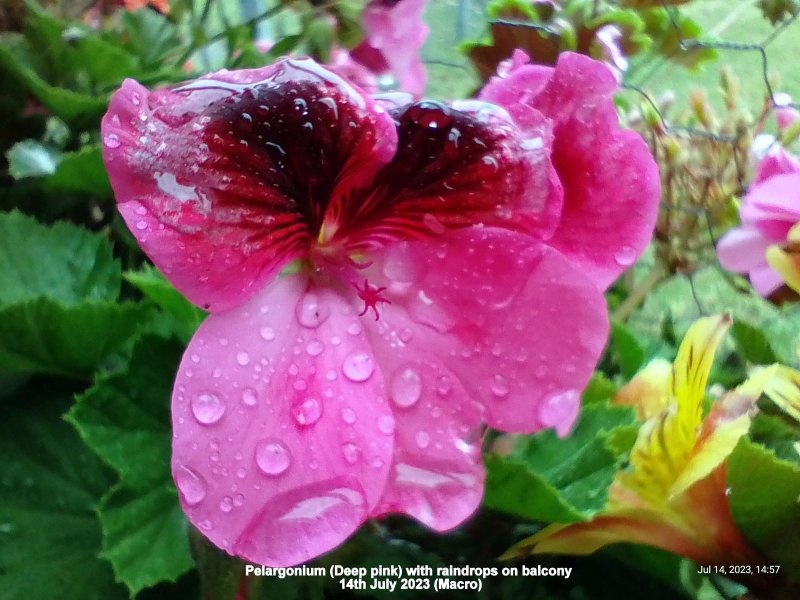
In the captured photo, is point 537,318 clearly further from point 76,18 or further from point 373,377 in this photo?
point 76,18

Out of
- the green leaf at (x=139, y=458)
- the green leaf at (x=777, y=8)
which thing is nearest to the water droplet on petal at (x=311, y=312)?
the green leaf at (x=139, y=458)

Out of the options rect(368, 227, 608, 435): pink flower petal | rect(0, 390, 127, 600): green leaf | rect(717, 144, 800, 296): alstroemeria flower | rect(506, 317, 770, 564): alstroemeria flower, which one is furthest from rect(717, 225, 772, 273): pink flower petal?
rect(0, 390, 127, 600): green leaf

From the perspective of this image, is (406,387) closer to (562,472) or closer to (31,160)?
(562,472)

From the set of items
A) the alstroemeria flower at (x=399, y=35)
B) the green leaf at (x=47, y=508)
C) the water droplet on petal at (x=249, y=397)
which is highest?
the water droplet on petal at (x=249, y=397)

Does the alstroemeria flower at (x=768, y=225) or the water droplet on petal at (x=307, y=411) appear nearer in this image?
the water droplet on petal at (x=307, y=411)

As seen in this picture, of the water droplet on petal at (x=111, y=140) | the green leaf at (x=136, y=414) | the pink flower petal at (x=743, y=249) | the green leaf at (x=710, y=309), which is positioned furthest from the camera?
the green leaf at (x=710, y=309)

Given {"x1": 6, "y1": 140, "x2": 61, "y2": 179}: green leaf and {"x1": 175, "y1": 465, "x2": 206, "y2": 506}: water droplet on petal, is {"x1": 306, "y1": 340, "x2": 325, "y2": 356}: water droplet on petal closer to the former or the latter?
{"x1": 175, "y1": 465, "x2": 206, "y2": 506}: water droplet on petal

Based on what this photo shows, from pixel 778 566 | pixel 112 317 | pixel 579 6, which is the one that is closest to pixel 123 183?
pixel 112 317

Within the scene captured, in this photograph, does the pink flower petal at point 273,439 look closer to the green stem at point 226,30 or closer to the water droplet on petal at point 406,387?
the water droplet on petal at point 406,387
